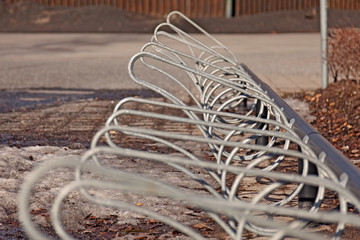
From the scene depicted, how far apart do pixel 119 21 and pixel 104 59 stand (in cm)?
1182

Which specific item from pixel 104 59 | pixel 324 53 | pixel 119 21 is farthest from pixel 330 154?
pixel 119 21

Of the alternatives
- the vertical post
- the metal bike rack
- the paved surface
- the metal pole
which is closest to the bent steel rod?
the metal bike rack

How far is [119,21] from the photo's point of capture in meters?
27.3

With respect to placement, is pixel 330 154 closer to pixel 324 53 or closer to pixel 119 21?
pixel 324 53

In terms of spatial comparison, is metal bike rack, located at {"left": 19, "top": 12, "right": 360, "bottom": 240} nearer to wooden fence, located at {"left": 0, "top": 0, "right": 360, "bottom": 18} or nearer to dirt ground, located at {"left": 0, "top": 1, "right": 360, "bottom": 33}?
dirt ground, located at {"left": 0, "top": 1, "right": 360, "bottom": 33}

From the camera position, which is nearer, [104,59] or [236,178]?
[236,178]

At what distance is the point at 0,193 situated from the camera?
16.2ft

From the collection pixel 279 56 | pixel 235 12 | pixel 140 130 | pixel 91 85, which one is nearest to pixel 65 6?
pixel 235 12

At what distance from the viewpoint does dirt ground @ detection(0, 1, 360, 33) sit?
26.2m

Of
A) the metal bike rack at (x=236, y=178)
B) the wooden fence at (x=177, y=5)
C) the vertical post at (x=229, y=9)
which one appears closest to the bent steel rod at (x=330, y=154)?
the metal bike rack at (x=236, y=178)

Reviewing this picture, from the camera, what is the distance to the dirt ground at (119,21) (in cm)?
2623

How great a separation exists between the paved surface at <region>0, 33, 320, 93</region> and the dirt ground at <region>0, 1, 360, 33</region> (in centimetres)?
323

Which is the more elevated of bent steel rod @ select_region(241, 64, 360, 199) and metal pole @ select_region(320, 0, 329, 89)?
bent steel rod @ select_region(241, 64, 360, 199)

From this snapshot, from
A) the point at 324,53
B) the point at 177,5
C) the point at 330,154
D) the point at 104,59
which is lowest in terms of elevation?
the point at 177,5
